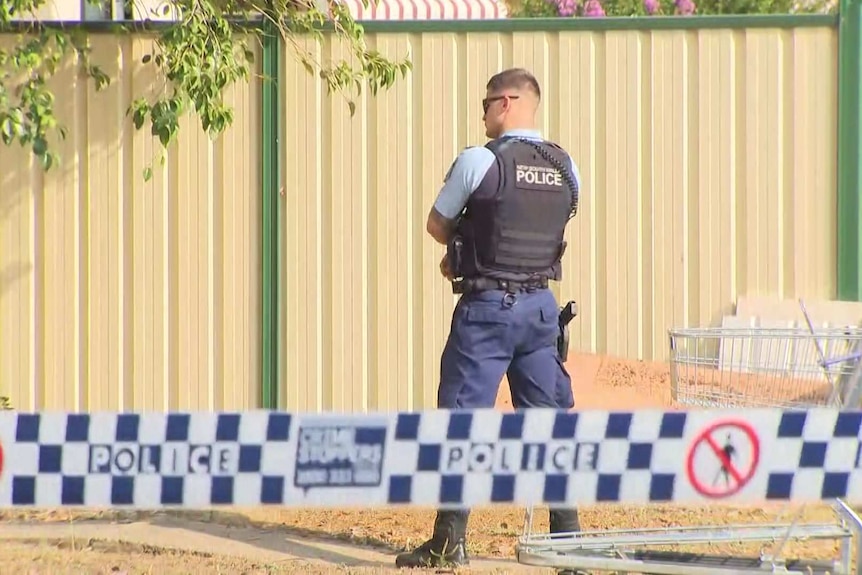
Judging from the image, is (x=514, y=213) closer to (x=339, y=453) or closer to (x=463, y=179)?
(x=463, y=179)

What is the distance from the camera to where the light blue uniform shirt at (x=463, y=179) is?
5598 mm

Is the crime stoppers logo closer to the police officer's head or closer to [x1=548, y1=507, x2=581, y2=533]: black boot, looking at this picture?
[x1=548, y1=507, x2=581, y2=533]: black boot

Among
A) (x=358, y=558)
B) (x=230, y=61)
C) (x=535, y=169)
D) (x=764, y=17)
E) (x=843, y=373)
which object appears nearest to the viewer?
(x=843, y=373)

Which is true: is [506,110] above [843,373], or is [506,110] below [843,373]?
above

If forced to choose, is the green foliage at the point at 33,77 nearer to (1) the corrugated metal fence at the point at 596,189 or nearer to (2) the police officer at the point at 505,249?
(1) the corrugated metal fence at the point at 596,189

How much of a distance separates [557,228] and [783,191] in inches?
93.7

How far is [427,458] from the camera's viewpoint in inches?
180

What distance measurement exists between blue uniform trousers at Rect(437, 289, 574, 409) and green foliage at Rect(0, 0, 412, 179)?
6.74 ft

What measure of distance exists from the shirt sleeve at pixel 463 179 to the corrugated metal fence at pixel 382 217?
2145mm

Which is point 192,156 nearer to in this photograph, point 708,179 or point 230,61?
point 230,61

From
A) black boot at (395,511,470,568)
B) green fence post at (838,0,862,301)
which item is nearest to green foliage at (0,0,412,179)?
green fence post at (838,0,862,301)

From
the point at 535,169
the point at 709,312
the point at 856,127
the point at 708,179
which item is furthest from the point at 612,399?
the point at 535,169

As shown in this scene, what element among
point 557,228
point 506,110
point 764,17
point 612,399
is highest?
point 764,17

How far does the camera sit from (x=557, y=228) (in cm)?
576
